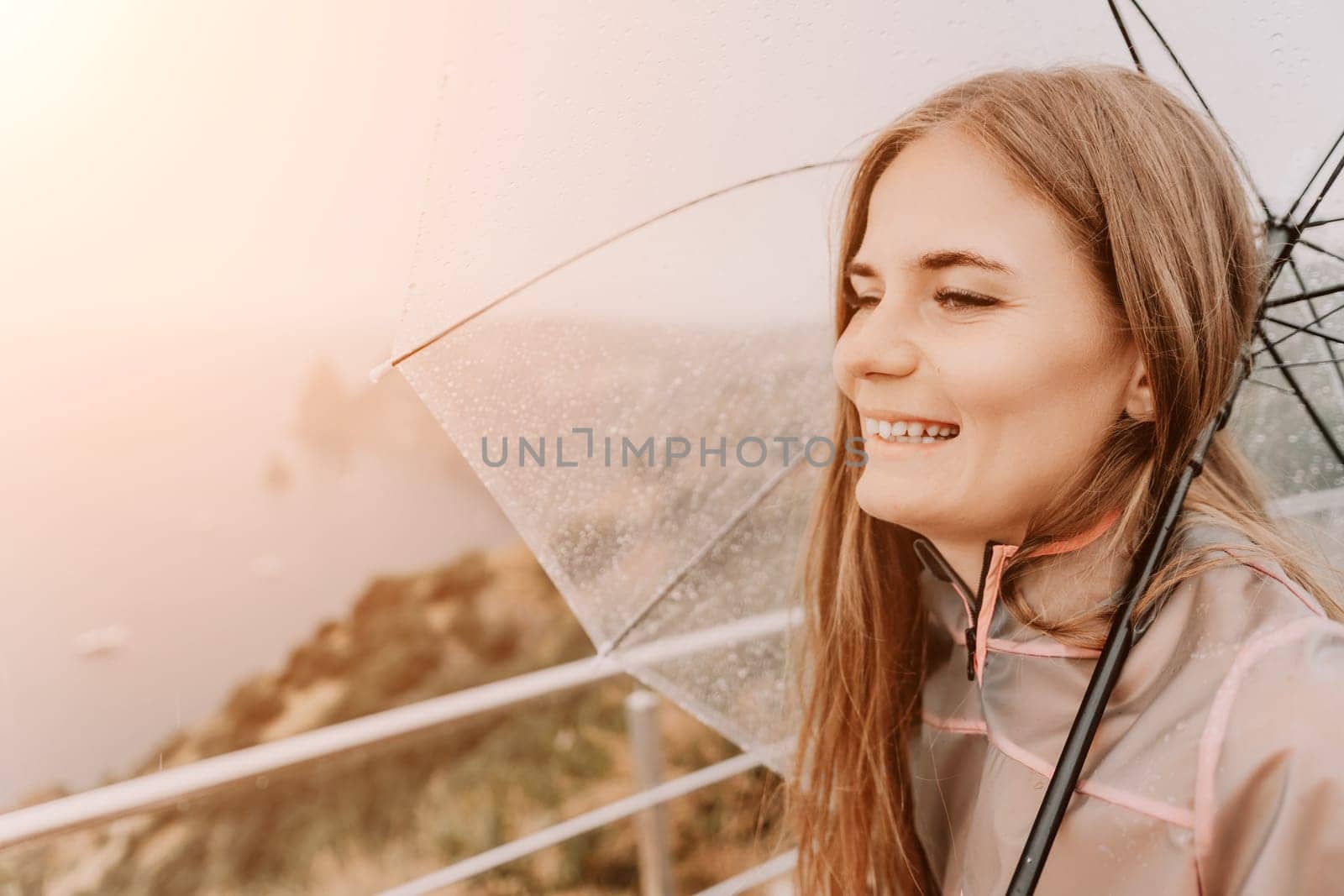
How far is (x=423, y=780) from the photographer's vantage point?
24.2ft

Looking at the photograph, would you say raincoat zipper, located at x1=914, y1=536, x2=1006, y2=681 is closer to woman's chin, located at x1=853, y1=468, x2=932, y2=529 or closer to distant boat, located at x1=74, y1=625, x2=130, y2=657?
woman's chin, located at x1=853, y1=468, x2=932, y2=529

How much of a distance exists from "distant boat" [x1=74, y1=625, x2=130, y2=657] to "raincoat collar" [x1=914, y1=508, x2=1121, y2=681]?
6299mm

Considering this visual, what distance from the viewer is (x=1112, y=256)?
808mm

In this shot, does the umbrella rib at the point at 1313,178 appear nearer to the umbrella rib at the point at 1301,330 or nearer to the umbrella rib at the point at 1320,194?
the umbrella rib at the point at 1320,194

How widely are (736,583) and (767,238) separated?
0.50m

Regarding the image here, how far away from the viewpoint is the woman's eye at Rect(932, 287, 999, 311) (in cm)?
81

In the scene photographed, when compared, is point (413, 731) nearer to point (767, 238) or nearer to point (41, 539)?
point (767, 238)

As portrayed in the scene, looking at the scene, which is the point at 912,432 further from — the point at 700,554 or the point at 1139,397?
the point at 700,554

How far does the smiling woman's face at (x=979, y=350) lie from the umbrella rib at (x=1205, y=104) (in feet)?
0.69

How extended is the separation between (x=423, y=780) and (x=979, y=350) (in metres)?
7.58

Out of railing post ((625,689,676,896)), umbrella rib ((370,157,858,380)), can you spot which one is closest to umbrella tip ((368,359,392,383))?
umbrella rib ((370,157,858,380))

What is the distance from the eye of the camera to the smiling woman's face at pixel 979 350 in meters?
0.80

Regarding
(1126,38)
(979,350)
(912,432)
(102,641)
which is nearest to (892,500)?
(912,432)

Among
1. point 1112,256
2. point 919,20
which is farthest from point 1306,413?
point 919,20
